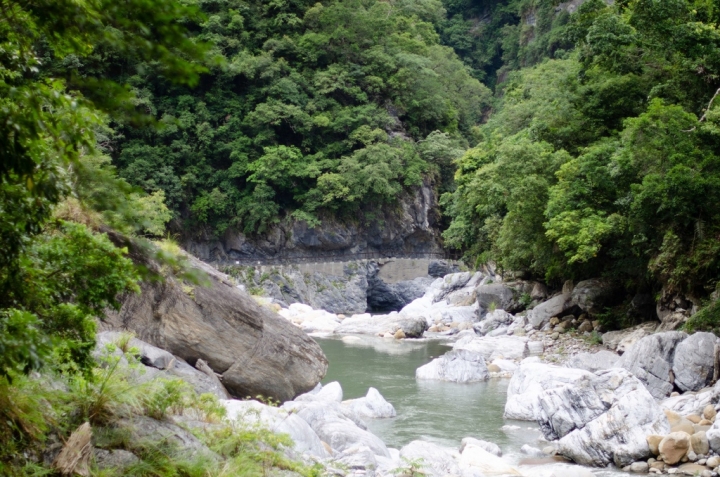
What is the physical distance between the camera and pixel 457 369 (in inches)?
642

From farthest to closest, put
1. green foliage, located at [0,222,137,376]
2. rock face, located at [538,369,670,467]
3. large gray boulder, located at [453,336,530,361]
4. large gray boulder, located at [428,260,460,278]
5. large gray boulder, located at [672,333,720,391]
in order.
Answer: large gray boulder, located at [428,260,460,278] < large gray boulder, located at [453,336,530,361] < large gray boulder, located at [672,333,720,391] < rock face, located at [538,369,670,467] < green foliage, located at [0,222,137,376]

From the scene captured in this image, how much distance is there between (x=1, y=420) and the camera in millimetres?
3896

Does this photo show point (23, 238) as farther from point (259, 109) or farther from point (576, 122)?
point (259, 109)

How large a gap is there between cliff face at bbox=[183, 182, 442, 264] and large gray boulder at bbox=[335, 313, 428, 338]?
8548mm

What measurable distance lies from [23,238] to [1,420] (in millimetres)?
1295

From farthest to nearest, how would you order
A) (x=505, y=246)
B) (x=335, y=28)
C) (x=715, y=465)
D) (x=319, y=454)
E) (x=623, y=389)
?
(x=335, y=28), (x=505, y=246), (x=623, y=389), (x=715, y=465), (x=319, y=454)

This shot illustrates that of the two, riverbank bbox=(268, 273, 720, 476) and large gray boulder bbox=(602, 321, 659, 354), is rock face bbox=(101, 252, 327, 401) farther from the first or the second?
large gray boulder bbox=(602, 321, 659, 354)

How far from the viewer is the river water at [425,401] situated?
11.1 m

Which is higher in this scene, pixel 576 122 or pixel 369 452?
pixel 576 122

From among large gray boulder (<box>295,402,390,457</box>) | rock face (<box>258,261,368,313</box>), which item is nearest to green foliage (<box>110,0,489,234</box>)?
rock face (<box>258,261,368,313</box>)

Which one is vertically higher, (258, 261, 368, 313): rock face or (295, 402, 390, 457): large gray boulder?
(295, 402, 390, 457): large gray boulder

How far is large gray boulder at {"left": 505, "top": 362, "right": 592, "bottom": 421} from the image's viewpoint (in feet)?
39.3

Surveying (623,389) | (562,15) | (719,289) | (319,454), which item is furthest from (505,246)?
(562,15)

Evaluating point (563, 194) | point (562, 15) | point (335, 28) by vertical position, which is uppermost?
point (562, 15)
